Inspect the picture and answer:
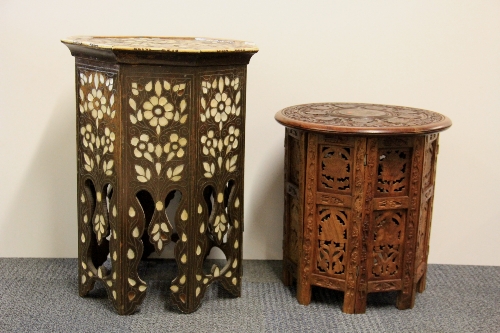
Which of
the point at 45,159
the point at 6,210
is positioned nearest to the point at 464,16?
the point at 45,159

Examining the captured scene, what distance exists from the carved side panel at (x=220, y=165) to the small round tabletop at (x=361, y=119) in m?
0.20

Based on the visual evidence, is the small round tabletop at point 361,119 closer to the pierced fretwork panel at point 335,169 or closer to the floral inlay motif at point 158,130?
the pierced fretwork panel at point 335,169

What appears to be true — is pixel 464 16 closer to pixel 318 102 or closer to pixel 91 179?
pixel 318 102

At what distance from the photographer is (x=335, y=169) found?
8.04 feet

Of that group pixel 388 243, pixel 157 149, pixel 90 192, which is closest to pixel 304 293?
pixel 388 243

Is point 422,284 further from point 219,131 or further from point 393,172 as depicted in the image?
point 219,131

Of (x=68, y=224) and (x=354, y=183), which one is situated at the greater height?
(x=354, y=183)

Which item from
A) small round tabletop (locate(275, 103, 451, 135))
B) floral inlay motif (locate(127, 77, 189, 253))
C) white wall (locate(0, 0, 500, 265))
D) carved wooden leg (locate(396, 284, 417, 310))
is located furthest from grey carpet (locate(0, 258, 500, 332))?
small round tabletop (locate(275, 103, 451, 135))

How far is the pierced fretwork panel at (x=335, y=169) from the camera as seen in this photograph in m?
2.43

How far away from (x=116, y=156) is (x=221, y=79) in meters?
0.47

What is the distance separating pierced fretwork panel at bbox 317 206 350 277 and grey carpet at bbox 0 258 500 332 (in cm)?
18

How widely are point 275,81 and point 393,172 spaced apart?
30.6 inches

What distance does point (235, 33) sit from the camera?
292cm

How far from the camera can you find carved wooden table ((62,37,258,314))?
2287 mm
